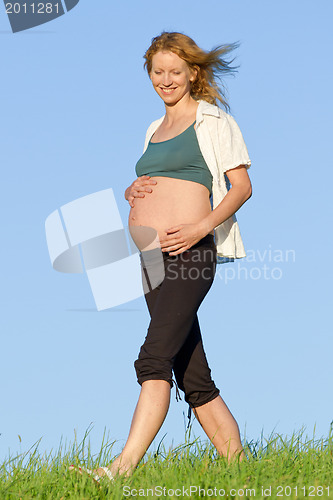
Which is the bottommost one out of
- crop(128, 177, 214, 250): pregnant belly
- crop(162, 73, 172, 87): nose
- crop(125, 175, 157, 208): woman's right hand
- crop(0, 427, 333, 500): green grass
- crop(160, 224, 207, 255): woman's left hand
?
crop(0, 427, 333, 500): green grass

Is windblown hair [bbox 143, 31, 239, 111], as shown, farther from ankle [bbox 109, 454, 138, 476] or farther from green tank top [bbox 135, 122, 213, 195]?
ankle [bbox 109, 454, 138, 476]

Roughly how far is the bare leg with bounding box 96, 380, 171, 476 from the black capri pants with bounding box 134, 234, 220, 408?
5cm

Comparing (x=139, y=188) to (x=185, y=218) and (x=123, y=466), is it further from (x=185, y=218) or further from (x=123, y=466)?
(x=123, y=466)

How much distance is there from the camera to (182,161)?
3.40 metres

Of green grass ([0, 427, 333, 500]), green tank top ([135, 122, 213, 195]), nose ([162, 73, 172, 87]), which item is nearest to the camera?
green grass ([0, 427, 333, 500])

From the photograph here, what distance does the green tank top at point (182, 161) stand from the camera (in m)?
3.40

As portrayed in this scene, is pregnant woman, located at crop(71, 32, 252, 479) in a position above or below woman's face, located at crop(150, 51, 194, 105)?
below

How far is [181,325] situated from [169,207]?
1.98 feet

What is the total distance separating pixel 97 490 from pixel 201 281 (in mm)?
1092

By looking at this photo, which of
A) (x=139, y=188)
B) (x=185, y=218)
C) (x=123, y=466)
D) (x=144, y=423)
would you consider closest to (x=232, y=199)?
(x=185, y=218)

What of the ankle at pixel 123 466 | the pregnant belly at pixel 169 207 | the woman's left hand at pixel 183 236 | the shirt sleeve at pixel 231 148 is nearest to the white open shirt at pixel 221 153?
the shirt sleeve at pixel 231 148

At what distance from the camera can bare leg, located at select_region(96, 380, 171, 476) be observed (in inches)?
120

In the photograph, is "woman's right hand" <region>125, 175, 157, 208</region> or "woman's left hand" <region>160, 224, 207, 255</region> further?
"woman's right hand" <region>125, 175, 157, 208</region>

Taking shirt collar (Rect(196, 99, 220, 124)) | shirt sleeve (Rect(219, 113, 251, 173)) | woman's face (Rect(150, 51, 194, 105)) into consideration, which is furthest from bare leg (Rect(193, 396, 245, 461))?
woman's face (Rect(150, 51, 194, 105))
